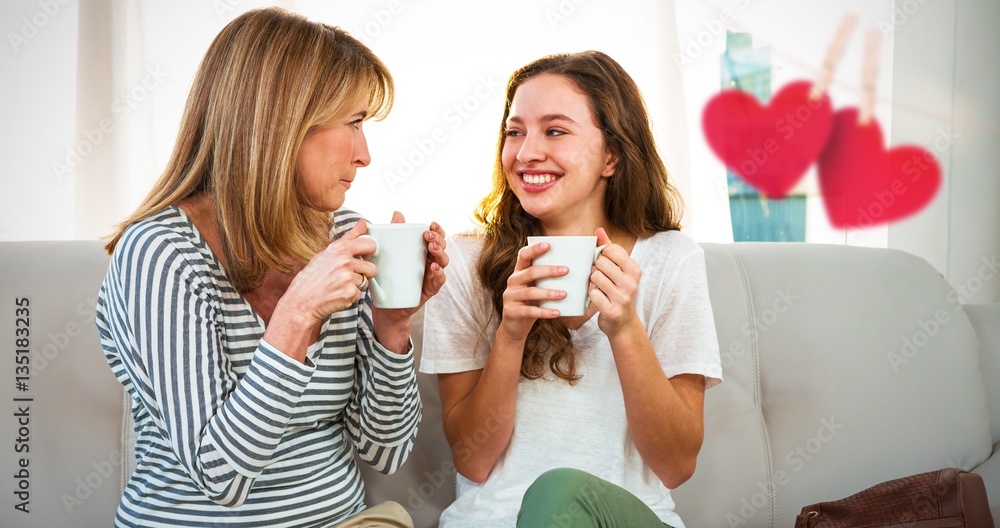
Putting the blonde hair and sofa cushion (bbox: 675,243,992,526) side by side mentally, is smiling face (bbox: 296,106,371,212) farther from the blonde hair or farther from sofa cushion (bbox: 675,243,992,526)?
sofa cushion (bbox: 675,243,992,526)

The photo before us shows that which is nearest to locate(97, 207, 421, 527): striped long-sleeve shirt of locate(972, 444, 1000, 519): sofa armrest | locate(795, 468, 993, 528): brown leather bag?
locate(795, 468, 993, 528): brown leather bag

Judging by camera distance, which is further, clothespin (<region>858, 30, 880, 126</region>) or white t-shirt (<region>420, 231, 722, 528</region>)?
clothespin (<region>858, 30, 880, 126</region>)

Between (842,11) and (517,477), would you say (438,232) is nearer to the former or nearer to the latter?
(517,477)

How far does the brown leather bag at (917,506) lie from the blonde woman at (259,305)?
707 mm

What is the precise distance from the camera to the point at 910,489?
123 centimetres

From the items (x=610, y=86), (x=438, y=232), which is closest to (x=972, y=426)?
(x=610, y=86)

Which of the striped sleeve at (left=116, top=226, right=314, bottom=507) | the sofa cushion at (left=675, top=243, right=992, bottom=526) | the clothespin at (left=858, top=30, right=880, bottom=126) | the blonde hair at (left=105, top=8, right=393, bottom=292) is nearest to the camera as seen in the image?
the striped sleeve at (left=116, top=226, right=314, bottom=507)

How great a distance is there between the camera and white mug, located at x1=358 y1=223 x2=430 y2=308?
3.34 feet

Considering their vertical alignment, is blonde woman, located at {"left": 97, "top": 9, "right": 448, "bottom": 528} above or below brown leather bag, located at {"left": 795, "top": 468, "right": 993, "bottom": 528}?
above

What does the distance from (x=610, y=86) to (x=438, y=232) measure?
1.61 feet

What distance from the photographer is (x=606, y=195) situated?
1501mm

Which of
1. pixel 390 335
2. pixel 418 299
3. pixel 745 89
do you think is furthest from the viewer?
pixel 745 89

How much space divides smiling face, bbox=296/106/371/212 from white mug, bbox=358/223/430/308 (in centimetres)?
18

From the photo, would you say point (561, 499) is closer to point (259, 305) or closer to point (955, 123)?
point (259, 305)
